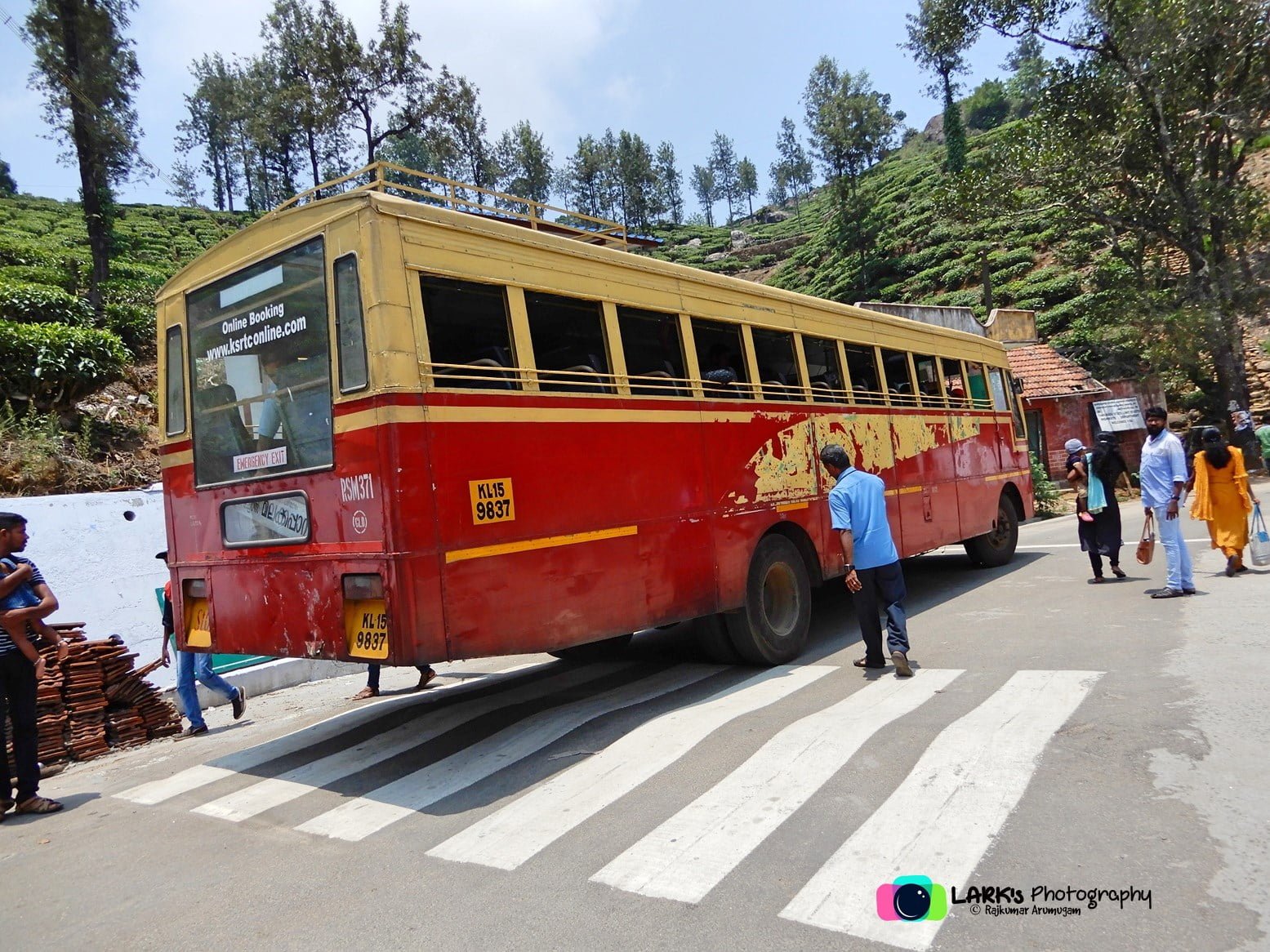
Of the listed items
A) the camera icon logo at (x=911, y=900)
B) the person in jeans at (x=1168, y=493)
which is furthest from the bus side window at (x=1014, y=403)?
the camera icon logo at (x=911, y=900)

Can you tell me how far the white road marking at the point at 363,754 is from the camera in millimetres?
5219

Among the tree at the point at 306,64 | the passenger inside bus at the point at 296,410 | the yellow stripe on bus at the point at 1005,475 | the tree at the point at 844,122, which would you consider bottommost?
the yellow stripe on bus at the point at 1005,475

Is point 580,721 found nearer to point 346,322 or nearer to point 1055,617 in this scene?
point 346,322

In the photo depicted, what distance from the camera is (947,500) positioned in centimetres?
1057

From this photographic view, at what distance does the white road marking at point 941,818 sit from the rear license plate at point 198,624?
4568mm

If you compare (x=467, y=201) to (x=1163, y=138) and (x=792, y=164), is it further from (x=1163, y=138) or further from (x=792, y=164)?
(x=792, y=164)

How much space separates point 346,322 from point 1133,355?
28.8 metres

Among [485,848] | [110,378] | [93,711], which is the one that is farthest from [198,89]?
[485,848]

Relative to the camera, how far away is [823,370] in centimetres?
859

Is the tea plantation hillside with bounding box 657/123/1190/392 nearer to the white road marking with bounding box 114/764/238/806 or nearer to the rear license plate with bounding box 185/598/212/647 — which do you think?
the rear license plate with bounding box 185/598/212/647

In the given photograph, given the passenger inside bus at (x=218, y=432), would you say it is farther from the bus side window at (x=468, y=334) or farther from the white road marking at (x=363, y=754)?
the white road marking at (x=363, y=754)

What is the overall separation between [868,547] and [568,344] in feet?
9.45

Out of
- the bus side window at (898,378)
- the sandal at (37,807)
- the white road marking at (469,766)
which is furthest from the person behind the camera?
the bus side window at (898,378)

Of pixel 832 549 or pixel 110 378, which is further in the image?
pixel 110 378
